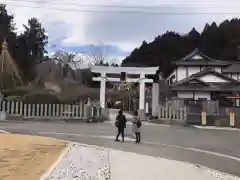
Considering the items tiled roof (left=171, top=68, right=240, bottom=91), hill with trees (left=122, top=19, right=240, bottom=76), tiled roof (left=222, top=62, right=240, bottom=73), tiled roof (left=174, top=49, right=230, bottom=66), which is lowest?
tiled roof (left=171, top=68, right=240, bottom=91)

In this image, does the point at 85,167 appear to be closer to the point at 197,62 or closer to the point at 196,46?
the point at 197,62

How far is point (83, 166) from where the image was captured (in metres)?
10.8

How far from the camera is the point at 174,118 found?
112ft

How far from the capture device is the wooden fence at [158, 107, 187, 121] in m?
33.6

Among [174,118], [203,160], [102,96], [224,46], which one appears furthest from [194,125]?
[224,46]

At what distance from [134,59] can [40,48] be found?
22843 millimetres

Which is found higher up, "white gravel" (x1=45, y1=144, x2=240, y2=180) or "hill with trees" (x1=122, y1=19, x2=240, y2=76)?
"hill with trees" (x1=122, y1=19, x2=240, y2=76)

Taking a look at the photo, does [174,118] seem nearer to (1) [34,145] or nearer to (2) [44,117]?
(2) [44,117]

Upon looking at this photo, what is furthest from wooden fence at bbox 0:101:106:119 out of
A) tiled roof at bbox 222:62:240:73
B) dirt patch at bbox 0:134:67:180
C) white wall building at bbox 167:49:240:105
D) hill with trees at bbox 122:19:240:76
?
hill with trees at bbox 122:19:240:76

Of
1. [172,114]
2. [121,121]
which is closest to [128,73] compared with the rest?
[172,114]

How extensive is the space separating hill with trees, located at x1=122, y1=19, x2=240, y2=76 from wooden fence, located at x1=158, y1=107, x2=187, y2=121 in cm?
4028

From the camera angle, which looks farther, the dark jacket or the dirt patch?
the dark jacket

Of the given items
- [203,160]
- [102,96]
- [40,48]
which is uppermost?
[40,48]

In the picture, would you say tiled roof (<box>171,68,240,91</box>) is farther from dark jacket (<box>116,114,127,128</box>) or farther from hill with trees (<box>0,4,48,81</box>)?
dark jacket (<box>116,114,127,128</box>)
